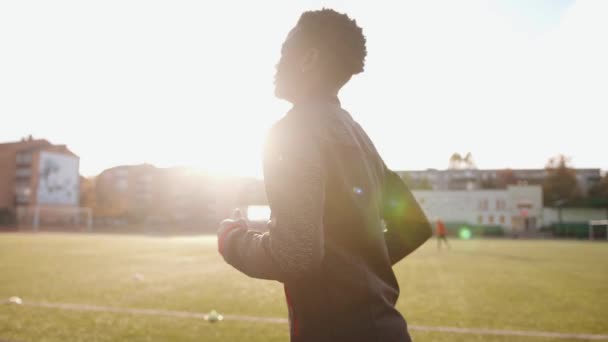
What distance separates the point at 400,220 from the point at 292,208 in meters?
0.75

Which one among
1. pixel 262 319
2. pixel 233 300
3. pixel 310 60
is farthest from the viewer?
pixel 233 300

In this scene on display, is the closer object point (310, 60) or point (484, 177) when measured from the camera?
point (310, 60)

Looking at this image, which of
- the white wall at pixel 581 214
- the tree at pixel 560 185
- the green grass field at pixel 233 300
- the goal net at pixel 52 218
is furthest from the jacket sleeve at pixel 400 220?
the tree at pixel 560 185

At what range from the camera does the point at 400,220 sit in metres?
1.90

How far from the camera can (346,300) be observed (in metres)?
1.45

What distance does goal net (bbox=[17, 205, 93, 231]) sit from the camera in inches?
2591

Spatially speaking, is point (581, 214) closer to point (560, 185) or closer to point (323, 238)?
point (560, 185)

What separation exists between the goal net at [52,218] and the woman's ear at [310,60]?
70.8 meters

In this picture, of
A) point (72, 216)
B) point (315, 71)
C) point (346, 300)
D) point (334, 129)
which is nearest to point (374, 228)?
point (346, 300)

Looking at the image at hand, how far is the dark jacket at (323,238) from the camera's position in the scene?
135 centimetres

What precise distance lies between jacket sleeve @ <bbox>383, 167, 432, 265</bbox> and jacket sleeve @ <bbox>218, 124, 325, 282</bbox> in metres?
0.60

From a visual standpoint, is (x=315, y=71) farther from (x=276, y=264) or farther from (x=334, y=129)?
(x=276, y=264)

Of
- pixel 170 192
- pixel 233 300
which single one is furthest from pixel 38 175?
pixel 233 300

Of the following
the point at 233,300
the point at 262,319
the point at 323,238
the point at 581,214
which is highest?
the point at 323,238
